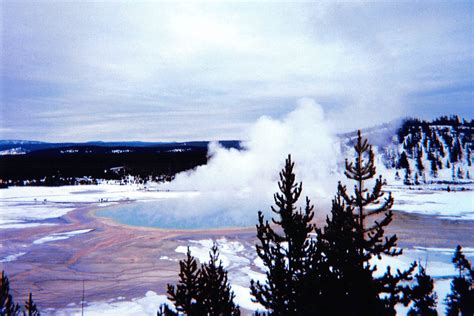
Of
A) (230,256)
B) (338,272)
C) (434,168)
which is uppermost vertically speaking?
(434,168)

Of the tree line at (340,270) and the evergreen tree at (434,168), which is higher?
the evergreen tree at (434,168)

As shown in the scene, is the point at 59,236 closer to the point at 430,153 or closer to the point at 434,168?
the point at 434,168

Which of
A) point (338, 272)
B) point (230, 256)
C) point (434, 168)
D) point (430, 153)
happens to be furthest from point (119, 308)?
point (430, 153)

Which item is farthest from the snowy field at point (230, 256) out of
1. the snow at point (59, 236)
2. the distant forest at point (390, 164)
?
the distant forest at point (390, 164)

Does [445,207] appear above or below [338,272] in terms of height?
below

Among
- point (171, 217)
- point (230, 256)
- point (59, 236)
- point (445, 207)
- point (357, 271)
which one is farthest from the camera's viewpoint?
point (445, 207)

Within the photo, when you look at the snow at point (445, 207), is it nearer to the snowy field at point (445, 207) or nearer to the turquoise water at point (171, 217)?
the snowy field at point (445, 207)

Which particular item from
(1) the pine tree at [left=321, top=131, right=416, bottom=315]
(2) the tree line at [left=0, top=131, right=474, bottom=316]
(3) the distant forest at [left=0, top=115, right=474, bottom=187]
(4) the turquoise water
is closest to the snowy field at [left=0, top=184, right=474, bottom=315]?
(4) the turquoise water
